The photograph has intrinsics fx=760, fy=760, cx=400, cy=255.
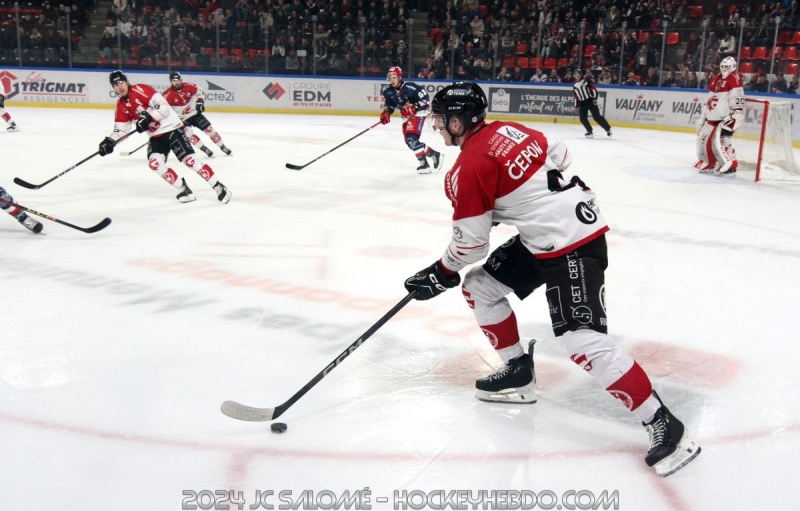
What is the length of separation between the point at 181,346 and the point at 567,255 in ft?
6.27

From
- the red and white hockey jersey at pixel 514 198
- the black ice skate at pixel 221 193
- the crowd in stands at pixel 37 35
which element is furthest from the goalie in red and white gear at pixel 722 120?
the crowd in stands at pixel 37 35

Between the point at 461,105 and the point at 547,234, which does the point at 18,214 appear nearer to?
the point at 461,105

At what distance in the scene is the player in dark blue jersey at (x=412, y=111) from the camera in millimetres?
9227

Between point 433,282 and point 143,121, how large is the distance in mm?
5026

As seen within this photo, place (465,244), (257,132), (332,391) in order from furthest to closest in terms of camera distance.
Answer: (257,132) < (332,391) < (465,244)

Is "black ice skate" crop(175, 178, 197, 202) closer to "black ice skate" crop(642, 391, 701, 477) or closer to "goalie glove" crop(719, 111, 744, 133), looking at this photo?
"black ice skate" crop(642, 391, 701, 477)

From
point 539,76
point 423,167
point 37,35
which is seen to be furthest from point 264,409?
point 37,35

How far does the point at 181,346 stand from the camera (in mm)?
3553

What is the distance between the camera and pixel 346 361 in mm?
3389

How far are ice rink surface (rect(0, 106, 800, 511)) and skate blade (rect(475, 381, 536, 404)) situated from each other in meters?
0.04

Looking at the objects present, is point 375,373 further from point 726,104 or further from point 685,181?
point 726,104

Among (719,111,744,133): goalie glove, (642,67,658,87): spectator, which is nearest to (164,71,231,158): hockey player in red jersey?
(719,111,744,133): goalie glove

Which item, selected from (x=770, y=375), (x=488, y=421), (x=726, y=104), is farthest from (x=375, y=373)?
(x=726, y=104)

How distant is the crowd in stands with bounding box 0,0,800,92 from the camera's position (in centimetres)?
1592
